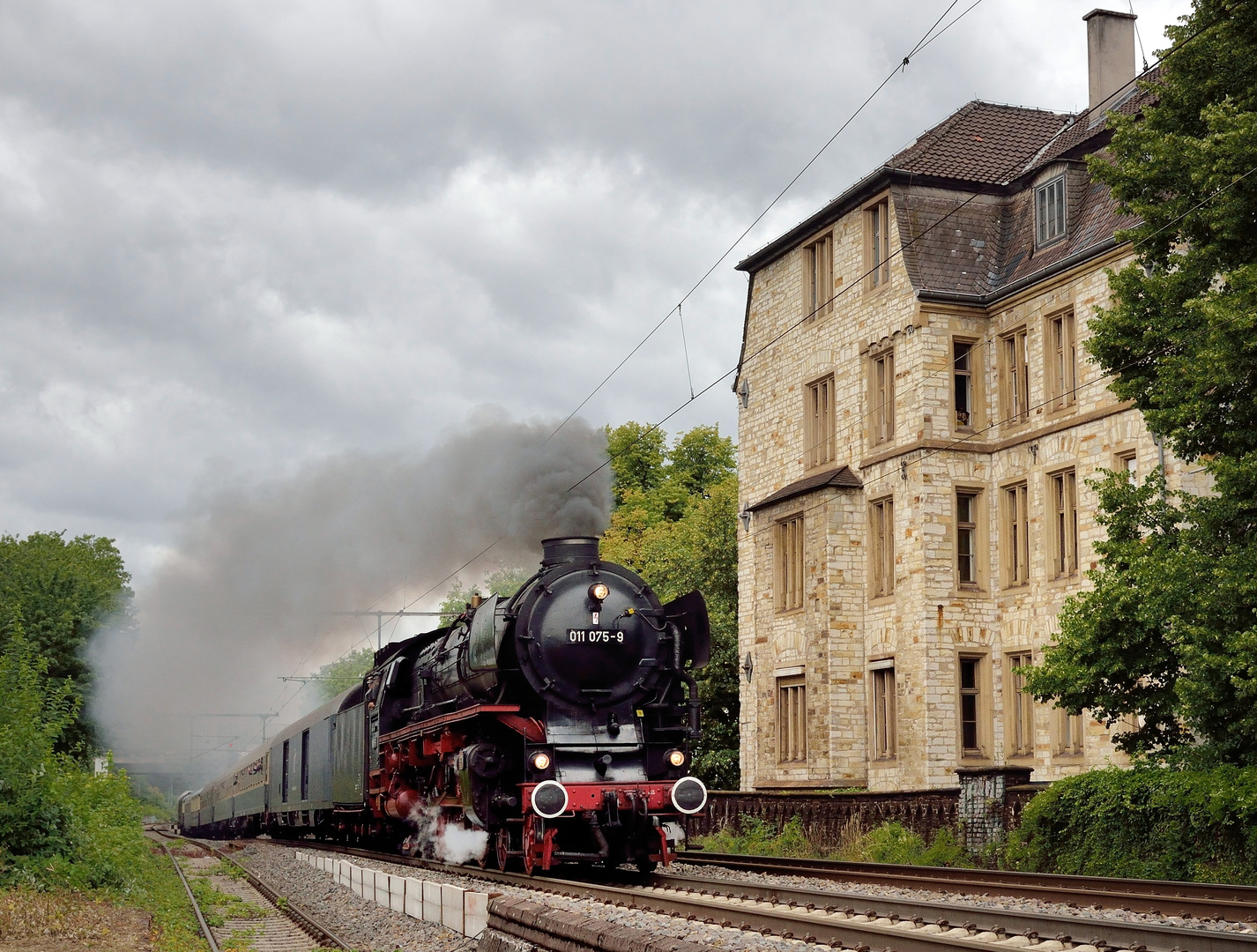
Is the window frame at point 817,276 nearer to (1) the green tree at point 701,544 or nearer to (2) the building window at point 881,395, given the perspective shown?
(2) the building window at point 881,395

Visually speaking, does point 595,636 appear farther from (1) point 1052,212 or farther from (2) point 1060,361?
(1) point 1052,212

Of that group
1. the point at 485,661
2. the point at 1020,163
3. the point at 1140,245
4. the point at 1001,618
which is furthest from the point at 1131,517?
the point at 1020,163

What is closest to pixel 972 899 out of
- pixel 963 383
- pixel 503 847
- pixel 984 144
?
pixel 503 847

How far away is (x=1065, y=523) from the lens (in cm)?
2653

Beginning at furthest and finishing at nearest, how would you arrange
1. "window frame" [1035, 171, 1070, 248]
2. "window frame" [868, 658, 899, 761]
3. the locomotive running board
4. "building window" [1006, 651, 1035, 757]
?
1. "window frame" [868, 658, 899, 761]
2. "window frame" [1035, 171, 1070, 248]
3. "building window" [1006, 651, 1035, 757]
4. the locomotive running board

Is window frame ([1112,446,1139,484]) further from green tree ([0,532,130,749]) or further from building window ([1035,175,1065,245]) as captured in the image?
green tree ([0,532,130,749])

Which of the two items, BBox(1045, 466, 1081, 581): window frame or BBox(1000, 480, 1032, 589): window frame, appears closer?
BBox(1045, 466, 1081, 581): window frame

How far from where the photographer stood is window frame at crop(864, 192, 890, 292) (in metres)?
29.4

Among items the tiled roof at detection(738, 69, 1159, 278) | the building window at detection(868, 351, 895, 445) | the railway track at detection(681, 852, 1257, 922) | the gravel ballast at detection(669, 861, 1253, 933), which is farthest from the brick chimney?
the gravel ballast at detection(669, 861, 1253, 933)

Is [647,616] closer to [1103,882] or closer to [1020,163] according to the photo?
[1103,882]

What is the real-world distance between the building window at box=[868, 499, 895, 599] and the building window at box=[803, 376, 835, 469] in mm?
1994

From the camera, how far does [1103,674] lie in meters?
17.9

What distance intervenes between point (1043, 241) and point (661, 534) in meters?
26.7

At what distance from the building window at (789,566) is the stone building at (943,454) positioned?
47 millimetres
